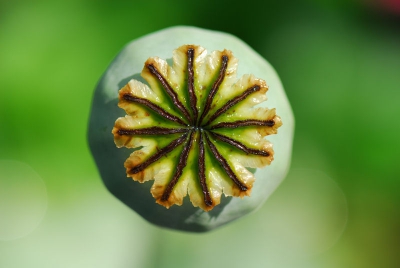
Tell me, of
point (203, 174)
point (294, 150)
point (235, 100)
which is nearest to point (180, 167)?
point (203, 174)

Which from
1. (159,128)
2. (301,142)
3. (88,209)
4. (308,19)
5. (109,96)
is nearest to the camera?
(159,128)

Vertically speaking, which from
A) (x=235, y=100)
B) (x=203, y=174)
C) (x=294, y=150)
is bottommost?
(x=203, y=174)

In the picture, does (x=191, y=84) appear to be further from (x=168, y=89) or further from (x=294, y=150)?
(x=294, y=150)

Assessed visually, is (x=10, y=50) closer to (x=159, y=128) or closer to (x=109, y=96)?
(x=109, y=96)

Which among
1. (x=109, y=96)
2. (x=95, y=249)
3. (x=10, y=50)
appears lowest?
(x=95, y=249)

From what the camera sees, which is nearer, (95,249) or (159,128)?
(159,128)

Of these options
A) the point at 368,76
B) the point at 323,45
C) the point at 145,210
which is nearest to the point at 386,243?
the point at 368,76
